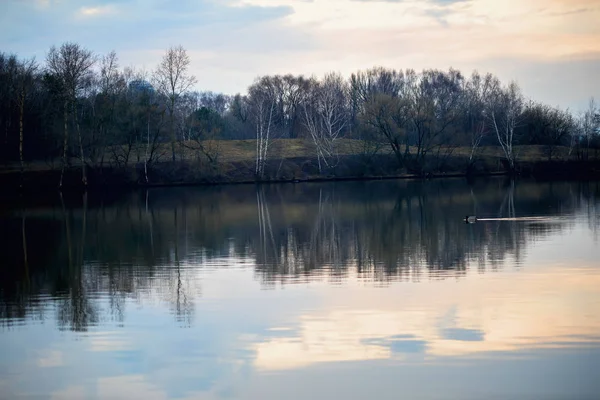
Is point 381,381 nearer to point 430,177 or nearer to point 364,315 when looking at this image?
point 364,315

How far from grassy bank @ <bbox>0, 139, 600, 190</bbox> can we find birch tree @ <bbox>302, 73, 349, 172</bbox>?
127cm

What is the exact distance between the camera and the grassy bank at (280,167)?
69.2m

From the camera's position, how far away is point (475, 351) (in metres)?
12.5

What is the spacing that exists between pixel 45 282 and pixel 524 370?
43.5 ft

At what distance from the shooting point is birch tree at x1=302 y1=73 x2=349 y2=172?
258ft

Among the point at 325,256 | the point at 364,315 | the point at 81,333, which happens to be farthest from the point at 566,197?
the point at 81,333

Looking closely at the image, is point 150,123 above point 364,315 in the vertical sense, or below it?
above

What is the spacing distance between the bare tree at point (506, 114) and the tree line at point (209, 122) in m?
0.16

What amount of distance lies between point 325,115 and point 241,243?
5945 cm

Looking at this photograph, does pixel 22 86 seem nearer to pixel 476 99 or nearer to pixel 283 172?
pixel 283 172

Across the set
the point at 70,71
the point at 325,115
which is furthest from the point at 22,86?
the point at 325,115

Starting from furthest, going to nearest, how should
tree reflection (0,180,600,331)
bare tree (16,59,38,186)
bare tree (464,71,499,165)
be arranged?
bare tree (464,71,499,165)
bare tree (16,59,38,186)
tree reflection (0,180,600,331)

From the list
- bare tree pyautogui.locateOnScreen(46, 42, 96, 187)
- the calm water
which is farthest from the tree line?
the calm water

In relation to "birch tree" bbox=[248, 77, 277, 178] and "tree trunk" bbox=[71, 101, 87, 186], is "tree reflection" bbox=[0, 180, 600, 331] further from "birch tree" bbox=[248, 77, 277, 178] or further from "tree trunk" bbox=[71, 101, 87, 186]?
"birch tree" bbox=[248, 77, 277, 178]
